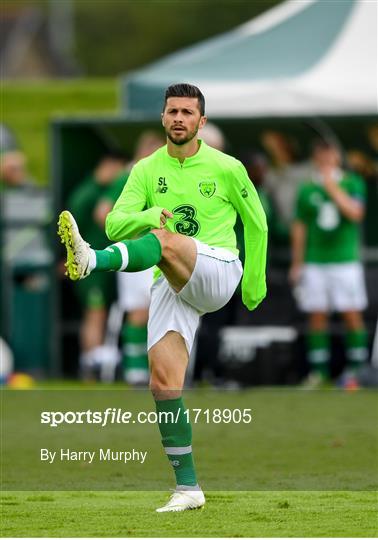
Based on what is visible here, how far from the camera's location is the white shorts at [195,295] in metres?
8.69

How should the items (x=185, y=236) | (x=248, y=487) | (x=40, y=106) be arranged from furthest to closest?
(x=40, y=106), (x=248, y=487), (x=185, y=236)

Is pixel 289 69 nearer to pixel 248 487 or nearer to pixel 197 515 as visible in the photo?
pixel 248 487

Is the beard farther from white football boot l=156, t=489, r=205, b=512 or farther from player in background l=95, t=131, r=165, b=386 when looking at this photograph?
player in background l=95, t=131, r=165, b=386

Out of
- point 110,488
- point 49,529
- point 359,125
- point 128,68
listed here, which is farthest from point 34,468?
point 128,68

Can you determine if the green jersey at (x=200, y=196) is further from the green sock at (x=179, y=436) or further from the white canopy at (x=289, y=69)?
the white canopy at (x=289, y=69)

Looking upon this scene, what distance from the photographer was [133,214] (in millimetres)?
8609

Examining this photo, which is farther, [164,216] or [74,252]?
[164,216]

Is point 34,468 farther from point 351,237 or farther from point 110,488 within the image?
point 351,237

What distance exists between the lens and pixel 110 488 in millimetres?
9828

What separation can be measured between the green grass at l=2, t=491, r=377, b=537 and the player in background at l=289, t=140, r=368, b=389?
6872 millimetres

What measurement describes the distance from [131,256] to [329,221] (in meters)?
8.03

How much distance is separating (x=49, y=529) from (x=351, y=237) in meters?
8.59

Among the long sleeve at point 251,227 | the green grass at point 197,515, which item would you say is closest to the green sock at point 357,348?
the green grass at point 197,515

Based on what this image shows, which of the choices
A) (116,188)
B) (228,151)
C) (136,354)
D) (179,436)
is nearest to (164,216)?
(179,436)
